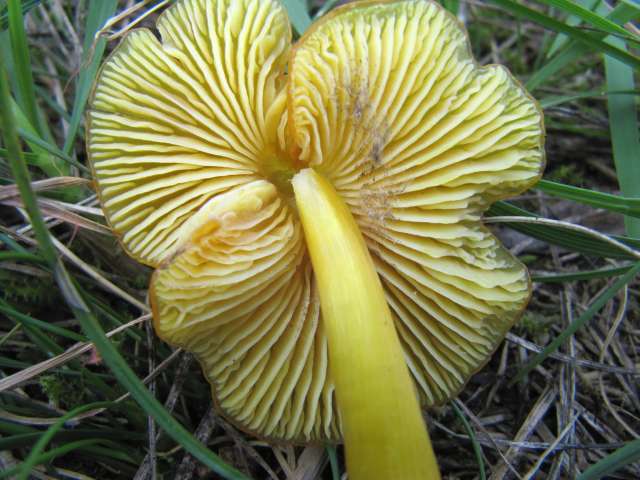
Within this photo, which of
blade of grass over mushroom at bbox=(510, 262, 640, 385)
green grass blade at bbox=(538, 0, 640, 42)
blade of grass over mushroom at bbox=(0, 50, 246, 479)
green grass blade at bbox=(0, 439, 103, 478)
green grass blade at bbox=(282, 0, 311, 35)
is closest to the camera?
blade of grass over mushroom at bbox=(0, 50, 246, 479)

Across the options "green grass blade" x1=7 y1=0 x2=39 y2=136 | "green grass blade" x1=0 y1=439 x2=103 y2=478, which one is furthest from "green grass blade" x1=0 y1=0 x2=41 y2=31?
"green grass blade" x1=0 y1=439 x2=103 y2=478

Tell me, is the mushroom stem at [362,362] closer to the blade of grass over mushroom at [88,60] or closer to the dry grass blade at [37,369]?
the dry grass blade at [37,369]

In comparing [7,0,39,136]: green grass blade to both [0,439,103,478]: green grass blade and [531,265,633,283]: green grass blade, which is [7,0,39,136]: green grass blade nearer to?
[0,439,103,478]: green grass blade

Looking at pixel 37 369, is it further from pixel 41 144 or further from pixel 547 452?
pixel 547 452

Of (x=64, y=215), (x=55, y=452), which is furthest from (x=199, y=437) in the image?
(x=64, y=215)

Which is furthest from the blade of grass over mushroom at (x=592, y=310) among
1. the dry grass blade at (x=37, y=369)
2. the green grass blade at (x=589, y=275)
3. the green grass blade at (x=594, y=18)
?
the dry grass blade at (x=37, y=369)
